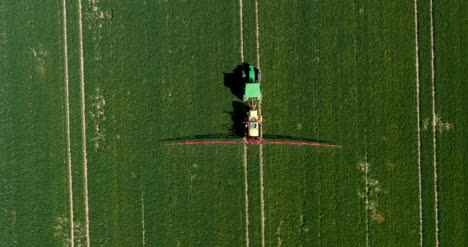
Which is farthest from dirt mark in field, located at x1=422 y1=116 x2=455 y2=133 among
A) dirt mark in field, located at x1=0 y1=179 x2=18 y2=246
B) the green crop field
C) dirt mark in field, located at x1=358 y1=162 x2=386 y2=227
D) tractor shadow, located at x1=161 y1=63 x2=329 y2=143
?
dirt mark in field, located at x1=0 y1=179 x2=18 y2=246

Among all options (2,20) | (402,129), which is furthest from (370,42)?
(2,20)

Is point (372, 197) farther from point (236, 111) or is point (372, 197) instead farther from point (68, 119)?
point (68, 119)

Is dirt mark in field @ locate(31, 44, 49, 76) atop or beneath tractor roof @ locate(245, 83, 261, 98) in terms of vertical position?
atop

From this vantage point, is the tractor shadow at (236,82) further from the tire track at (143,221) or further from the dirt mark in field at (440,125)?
the dirt mark in field at (440,125)

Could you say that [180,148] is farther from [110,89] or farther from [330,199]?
[330,199]

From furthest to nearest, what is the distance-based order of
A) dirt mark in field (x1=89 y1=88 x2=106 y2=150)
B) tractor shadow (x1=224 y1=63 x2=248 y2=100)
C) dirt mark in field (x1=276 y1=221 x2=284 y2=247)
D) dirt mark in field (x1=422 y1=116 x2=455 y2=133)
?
dirt mark in field (x1=89 y1=88 x2=106 y2=150) < tractor shadow (x1=224 y1=63 x2=248 y2=100) < dirt mark in field (x1=276 y1=221 x2=284 y2=247) < dirt mark in field (x1=422 y1=116 x2=455 y2=133)

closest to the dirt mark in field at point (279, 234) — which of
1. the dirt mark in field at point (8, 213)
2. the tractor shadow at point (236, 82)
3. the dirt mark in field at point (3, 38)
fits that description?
the tractor shadow at point (236, 82)

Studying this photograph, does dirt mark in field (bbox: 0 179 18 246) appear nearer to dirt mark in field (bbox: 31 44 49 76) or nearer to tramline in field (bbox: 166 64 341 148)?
dirt mark in field (bbox: 31 44 49 76)

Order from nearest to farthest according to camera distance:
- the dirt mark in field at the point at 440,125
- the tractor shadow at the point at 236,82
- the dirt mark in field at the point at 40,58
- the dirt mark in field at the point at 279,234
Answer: the dirt mark in field at the point at 440,125 < the dirt mark in field at the point at 279,234 < the tractor shadow at the point at 236,82 < the dirt mark in field at the point at 40,58
